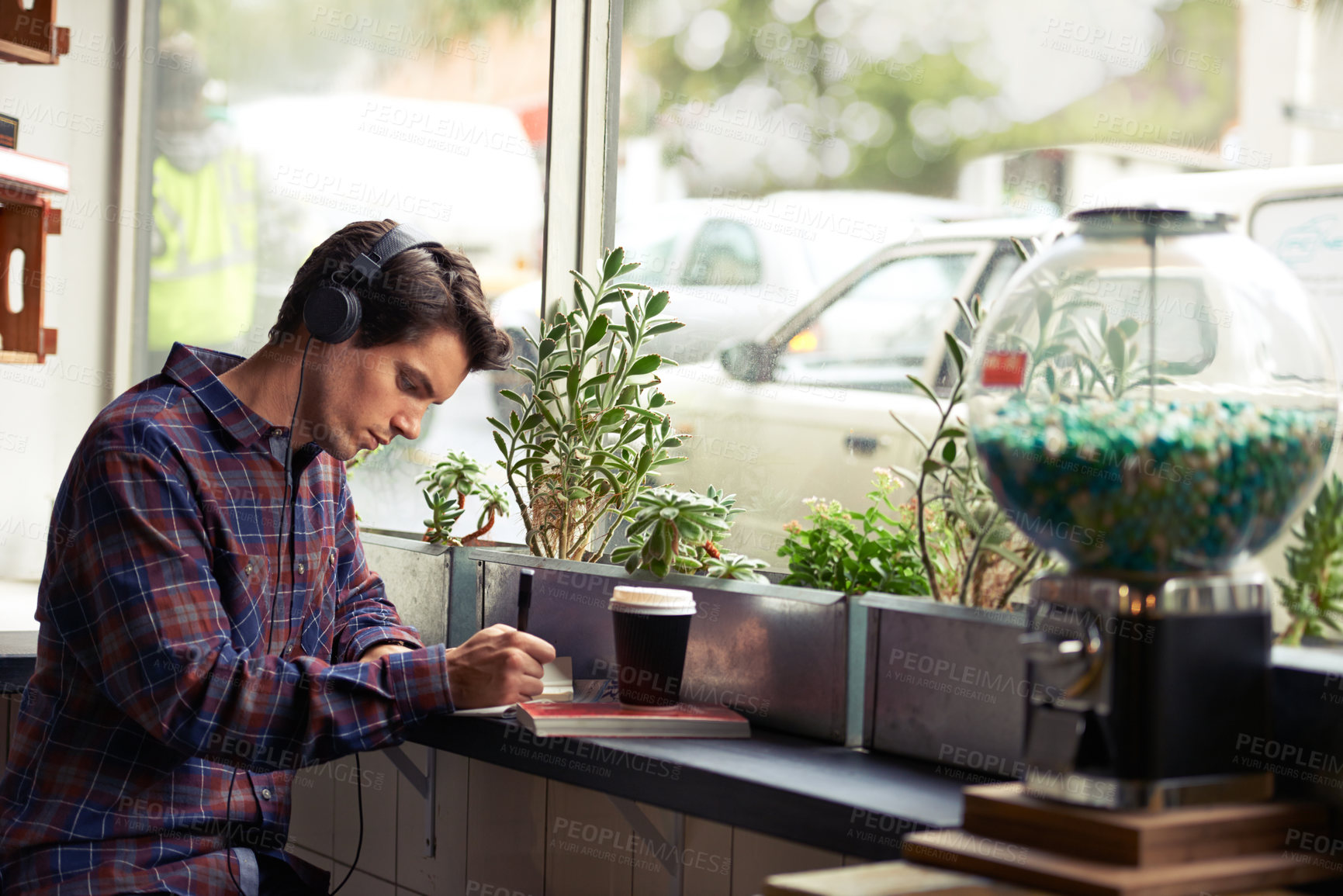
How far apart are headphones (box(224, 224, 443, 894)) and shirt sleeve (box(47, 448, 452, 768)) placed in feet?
0.47

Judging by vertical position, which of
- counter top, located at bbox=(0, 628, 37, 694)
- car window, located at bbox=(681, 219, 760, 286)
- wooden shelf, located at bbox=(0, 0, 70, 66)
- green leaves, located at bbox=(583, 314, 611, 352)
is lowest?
counter top, located at bbox=(0, 628, 37, 694)

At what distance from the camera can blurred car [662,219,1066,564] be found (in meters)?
1.83

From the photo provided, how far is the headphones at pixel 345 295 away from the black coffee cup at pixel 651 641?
19.0 inches

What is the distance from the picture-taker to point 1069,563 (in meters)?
0.99

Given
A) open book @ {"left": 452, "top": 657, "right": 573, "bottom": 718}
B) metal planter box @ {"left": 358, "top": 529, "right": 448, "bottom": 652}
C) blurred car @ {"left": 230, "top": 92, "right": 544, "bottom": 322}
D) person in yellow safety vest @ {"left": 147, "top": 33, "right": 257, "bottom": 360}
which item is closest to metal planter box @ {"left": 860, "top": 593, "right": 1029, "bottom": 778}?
open book @ {"left": 452, "top": 657, "right": 573, "bottom": 718}

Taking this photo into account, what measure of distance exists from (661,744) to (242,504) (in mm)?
624

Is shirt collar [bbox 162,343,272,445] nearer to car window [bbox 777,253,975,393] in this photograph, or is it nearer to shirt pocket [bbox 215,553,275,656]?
shirt pocket [bbox 215,553,275,656]

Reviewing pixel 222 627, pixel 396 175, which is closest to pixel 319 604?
pixel 222 627

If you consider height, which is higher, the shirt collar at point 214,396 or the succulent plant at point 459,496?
the shirt collar at point 214,396

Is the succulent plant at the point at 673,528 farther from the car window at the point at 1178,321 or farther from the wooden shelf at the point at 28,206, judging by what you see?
the wooden shelf at the point at 28,206

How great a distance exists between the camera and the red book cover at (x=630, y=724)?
143 centimetres

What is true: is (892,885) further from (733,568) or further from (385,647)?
(385,647)

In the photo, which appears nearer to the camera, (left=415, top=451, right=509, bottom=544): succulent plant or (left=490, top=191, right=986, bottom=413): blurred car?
(left=490, top=191, right=986, bottom=413): blurred car

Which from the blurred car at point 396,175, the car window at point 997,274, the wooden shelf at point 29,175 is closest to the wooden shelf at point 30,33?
the wooden shelf at point 29,175
